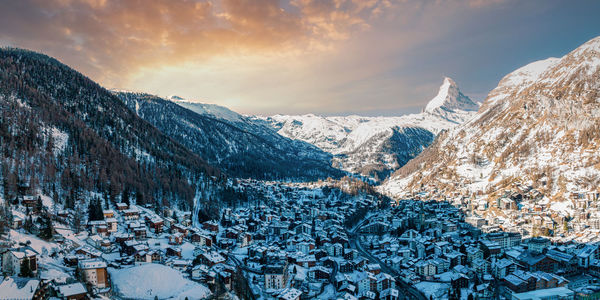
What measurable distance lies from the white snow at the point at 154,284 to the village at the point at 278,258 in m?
0.13

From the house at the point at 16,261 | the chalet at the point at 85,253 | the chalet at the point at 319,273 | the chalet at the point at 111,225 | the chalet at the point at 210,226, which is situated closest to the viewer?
the house at the point at 16,261

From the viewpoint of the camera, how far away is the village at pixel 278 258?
40688mm

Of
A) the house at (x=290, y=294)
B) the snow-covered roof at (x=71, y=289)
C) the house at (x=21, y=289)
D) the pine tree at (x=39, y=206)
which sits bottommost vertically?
the house at (x=290, y=294)

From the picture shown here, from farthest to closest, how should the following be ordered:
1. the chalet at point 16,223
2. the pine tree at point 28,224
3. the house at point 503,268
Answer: the house at point 503,268 → the pine tree at point 28,224 → the chalet at point 16,223

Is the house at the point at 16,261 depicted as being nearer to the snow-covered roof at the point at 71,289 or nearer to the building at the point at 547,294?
the snow-covered roof at the point at 71,289

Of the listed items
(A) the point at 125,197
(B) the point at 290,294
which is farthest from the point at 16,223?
(B) the point at 290,294

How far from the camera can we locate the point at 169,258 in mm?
52250

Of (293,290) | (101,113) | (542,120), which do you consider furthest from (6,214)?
(542,120)

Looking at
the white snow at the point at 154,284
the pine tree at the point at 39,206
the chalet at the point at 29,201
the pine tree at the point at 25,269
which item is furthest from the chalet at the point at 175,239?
the pine tree at the point at 25,269

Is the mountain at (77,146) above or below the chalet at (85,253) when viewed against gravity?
above

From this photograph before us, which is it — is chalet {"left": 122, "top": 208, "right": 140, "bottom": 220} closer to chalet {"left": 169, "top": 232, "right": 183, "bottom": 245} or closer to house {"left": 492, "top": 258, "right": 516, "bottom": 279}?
chalet {"left": 169, "top": 232, "right": 183, "bottom": 245}

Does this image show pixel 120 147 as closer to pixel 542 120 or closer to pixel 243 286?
pixel 243 286

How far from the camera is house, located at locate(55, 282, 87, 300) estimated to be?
3306 centimetres

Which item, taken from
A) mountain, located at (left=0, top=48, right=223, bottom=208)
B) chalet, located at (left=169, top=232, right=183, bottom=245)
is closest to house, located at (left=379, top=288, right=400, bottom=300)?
chalet, located at (left=169, top=232, right=183, bottom=245)
